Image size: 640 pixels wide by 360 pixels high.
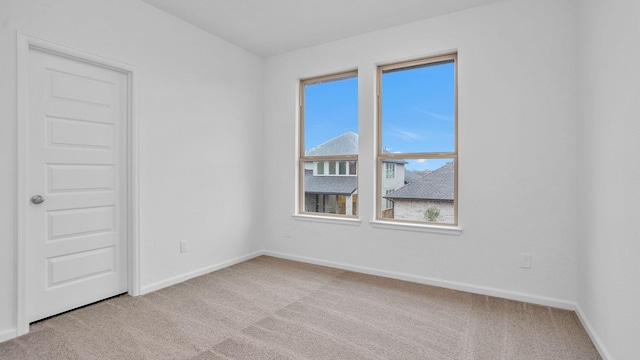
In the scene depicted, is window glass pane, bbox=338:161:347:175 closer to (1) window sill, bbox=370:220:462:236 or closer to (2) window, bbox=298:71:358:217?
(2) window, bbox=298:71:358:217

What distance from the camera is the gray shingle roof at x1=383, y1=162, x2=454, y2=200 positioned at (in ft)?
10.7

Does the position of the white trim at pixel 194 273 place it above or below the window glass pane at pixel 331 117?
below

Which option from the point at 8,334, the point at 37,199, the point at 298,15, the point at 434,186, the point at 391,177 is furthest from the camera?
the point at 391,177

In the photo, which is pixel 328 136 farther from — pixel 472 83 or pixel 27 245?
pixel 27 245

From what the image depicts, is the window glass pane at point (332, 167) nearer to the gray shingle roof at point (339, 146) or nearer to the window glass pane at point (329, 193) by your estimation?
the window glass pane at point (329, 193)

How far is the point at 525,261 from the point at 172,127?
3.58 m

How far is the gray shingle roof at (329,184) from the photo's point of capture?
152 inches

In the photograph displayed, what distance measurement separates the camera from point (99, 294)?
2738 mm

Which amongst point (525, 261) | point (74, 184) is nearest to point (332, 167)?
point (525, 261)

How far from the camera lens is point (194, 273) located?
3.44 m

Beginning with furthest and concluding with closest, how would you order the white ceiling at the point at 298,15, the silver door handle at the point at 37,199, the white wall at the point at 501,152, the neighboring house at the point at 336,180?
the neighboring house at the point at 336,180 → the white ceiling at the point at 298,15 → the white wall at the point at 501,152 → the silver door handle at the point at 37,199

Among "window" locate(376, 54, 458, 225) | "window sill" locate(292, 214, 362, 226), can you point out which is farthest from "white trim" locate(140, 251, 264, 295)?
"window" locate(376, 54, 458, 225)

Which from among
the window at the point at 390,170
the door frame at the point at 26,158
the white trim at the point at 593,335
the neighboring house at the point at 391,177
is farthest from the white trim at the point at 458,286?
the door frame at the point at 26,158

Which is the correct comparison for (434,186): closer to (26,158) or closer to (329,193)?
(329,193)
